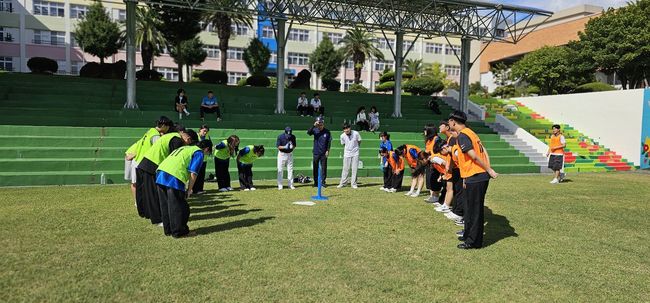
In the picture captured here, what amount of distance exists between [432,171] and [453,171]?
1564 millimetres

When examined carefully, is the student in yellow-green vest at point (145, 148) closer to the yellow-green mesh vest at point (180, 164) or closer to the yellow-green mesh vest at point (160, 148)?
the yellow-green mesh vest at point (160, 148)

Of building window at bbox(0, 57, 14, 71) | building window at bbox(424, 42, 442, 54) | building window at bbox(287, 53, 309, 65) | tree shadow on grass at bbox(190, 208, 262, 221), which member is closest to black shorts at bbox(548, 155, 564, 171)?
tree shadow on grass at bbox(190, 208, 262, 221)

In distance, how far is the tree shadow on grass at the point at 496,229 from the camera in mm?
6223

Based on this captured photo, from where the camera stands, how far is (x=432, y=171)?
927 cm

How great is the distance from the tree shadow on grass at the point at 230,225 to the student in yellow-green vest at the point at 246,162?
11.1 ft

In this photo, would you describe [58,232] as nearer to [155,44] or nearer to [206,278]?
[206,278]

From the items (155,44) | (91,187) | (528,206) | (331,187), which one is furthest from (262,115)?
(155,44)

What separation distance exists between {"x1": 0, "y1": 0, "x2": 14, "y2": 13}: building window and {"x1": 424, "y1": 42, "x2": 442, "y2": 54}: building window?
48751mm

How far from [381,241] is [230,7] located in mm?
13715

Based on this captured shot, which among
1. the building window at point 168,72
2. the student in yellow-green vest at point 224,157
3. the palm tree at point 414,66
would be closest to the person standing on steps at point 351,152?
the student in yellow-green vest at point 224,157

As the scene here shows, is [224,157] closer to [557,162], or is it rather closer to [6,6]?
[557,162]

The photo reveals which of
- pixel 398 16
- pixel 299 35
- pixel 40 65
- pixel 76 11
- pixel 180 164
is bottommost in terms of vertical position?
pixel 180 164

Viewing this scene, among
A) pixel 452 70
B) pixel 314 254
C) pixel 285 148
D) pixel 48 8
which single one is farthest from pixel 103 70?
pixel 452 70

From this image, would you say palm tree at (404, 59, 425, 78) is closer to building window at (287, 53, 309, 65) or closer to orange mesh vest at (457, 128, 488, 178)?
building window at (287, 53, 309, 65)
